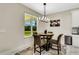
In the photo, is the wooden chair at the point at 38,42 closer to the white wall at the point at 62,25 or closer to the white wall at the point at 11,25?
the white wall at the point at 62,25

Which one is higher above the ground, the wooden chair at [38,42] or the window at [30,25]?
the window at [30,25]

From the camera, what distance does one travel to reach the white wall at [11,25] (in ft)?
6.79

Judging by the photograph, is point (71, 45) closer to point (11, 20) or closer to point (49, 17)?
point (49, 17)

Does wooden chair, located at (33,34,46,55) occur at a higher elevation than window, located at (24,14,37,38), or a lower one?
lower

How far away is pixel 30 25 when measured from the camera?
205 cm

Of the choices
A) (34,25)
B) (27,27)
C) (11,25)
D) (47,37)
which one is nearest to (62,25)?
(47,37)

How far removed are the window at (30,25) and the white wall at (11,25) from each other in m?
0.13

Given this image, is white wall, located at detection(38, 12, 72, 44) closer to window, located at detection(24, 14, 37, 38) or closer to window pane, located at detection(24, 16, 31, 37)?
window, located at detection(24, 14, 37, 38)

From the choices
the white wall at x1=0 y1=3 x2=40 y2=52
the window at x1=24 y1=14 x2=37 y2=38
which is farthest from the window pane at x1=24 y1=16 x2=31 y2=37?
the white wall at x1=0 y1=3 x2=40 y2=52

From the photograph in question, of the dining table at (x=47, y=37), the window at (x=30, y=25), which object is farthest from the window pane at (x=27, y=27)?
the dining table at (x=47, y=37)

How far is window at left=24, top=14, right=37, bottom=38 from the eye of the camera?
2.05 metres

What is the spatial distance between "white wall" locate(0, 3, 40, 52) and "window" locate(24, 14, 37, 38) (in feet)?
0.42

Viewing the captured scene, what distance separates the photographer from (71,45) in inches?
94.3

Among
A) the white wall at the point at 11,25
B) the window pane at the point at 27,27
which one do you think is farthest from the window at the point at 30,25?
the white wall at the point at 11,25
